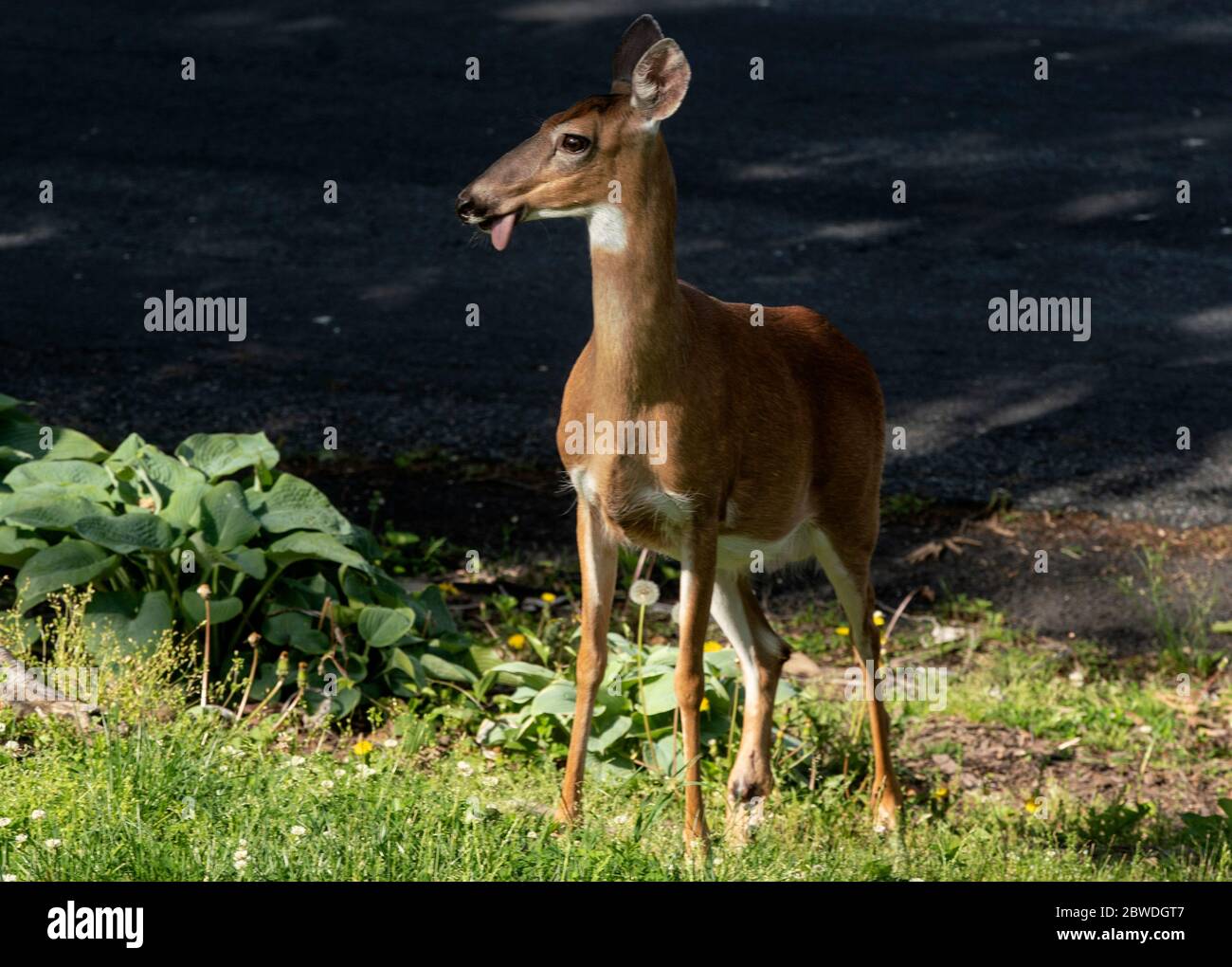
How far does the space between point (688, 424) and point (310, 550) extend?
174cm

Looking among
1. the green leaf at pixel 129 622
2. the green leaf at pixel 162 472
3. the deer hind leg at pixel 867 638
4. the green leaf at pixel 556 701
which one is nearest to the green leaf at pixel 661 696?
the green leaf at pixel 556 701

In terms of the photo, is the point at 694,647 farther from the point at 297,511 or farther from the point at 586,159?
the point at 297,511

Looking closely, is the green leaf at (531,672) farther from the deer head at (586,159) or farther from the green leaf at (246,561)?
the deer head at (586,159)

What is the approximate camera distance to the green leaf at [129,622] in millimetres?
5238

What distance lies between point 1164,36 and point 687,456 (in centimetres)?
1102

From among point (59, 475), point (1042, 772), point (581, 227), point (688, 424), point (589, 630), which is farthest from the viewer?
point (581, 227)

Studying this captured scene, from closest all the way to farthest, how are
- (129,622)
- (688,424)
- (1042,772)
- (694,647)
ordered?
(688,424)
(694,647)
(129,622)
(1042,772)

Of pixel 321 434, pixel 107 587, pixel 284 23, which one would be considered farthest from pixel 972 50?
pixel 107 587

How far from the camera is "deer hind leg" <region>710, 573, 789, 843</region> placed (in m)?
4.97

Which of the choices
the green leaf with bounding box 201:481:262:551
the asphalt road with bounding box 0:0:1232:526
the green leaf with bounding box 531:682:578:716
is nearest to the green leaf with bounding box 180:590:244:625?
the green leaf with bounding box 201:481:262:551

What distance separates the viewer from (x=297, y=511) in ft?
18.7

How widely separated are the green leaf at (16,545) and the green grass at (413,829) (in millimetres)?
941

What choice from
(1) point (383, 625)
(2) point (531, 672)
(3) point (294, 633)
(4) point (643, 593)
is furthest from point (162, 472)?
(4) point (643, 593)
